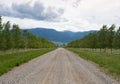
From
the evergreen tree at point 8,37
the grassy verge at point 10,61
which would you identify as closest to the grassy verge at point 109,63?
the grassy verge at point 10,61

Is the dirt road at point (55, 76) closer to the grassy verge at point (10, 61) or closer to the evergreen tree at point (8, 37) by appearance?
the grassy verge at point (10, 61)

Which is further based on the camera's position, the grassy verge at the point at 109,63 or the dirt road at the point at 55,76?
the grassy verge at the point at 109,63

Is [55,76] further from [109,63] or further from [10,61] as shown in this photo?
[10,61]

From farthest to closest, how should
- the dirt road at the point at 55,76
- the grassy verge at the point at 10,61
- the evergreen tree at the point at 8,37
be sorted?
the evergreen tree at the point at 8,37 → the grassy verge at the point at 10,61 → the dirt road at the point at 55,76

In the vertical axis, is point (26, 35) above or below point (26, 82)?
above

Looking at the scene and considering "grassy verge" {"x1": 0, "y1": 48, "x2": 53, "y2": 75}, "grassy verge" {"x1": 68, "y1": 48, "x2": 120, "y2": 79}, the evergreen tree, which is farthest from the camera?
the evergreen tree

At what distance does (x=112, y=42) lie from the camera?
57.9 metres

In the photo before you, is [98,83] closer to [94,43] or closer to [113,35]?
[113,35]

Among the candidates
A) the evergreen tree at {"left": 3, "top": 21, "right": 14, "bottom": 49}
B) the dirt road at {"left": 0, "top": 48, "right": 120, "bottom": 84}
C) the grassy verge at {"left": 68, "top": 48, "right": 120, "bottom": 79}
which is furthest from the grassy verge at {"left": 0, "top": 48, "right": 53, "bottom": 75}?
the evergreen tree at {"left": 3, "top": 21, "right": 14, "bottom": 49}

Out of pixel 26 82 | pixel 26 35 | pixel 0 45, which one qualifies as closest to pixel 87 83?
pixel 26 82

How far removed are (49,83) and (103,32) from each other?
180ft

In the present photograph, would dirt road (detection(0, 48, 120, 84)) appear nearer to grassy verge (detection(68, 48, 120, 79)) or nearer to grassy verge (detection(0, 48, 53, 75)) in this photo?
grassy verge (detection(0, 48, 53, 75))

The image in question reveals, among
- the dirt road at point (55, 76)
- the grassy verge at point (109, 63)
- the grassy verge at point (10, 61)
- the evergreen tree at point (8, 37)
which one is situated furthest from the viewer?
the evergreen tree at point (8, 37)

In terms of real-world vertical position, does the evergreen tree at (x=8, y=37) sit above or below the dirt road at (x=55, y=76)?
above
